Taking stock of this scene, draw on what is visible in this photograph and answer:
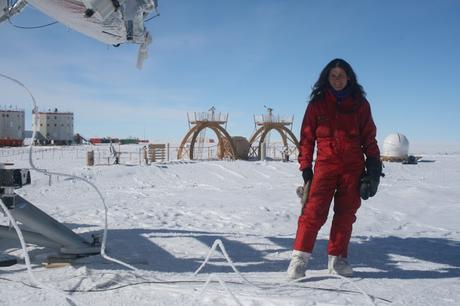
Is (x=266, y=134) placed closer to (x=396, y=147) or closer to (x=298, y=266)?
(x=396, y=147)

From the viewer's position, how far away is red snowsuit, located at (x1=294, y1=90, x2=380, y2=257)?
3.17 metres

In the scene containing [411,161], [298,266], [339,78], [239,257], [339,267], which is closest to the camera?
[298,266]

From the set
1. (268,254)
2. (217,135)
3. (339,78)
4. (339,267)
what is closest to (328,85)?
(339,78)

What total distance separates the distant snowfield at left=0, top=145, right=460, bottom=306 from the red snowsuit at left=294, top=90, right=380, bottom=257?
36cm

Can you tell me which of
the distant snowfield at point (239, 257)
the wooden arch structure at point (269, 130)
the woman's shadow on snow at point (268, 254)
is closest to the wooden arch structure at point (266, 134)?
the wooden arch structure at point (269, 130)

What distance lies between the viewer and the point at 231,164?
774 inches

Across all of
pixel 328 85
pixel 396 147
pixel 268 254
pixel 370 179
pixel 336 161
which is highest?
pixel 328 85

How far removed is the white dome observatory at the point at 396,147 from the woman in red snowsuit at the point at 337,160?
2605 cm

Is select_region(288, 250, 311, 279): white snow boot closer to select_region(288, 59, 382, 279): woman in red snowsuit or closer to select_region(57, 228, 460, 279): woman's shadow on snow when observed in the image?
select_region(288, 59, 382, 279): woman in red snowsuit

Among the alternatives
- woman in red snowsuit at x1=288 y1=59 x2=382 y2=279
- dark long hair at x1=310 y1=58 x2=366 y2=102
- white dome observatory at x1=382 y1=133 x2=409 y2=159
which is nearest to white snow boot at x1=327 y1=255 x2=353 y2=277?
woman in red snowsuit at x1=288 y1=59 x2=382 y2=279

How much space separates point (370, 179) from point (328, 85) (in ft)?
2.90

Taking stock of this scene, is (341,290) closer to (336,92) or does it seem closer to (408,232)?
(336,92)

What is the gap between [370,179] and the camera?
314 cm

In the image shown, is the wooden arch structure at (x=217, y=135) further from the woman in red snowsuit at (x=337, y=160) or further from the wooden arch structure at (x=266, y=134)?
the woman in red snowsuit at (x=337, y=160)
